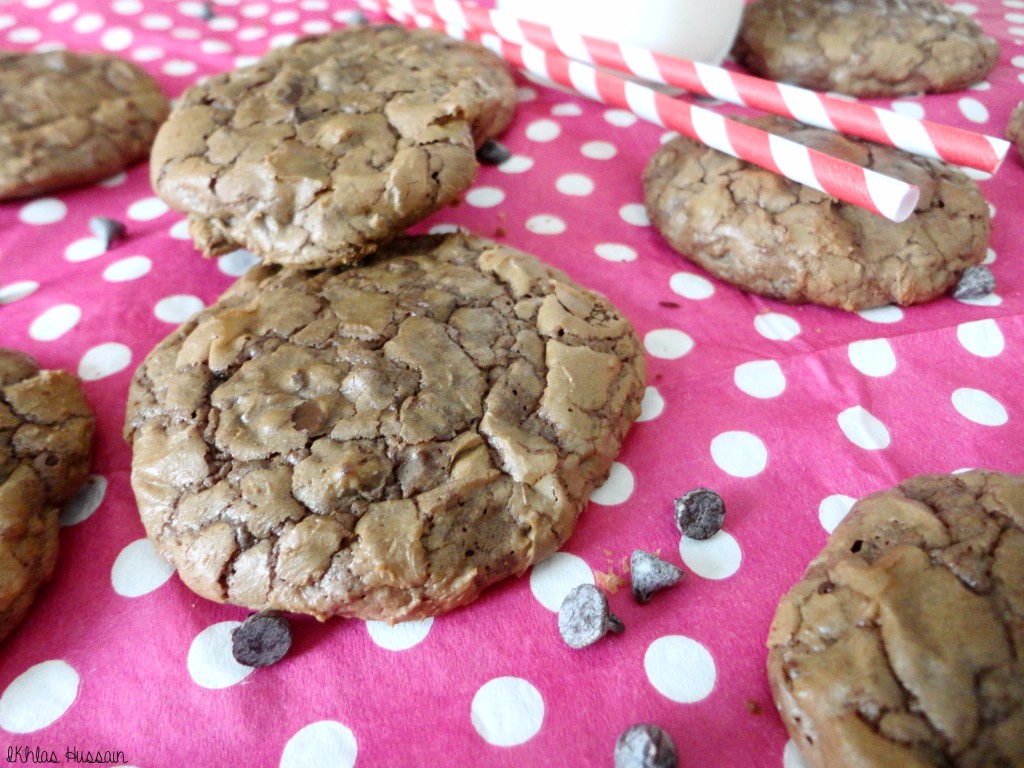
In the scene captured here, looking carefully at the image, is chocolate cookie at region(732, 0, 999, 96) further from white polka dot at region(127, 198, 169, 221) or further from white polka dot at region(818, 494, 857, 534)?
white polka dot at region(127, 198, 169, 221)

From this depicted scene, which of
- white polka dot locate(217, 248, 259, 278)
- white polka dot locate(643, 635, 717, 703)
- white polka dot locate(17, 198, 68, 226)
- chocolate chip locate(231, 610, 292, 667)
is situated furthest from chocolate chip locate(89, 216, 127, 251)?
white polka dot locate(643, 635, 717, 703)

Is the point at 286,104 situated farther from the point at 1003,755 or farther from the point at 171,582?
the point at 1003,755

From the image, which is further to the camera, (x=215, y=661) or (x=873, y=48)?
(x=873, y=48)

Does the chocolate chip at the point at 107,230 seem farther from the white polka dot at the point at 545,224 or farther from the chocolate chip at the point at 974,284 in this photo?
the chocolate chip at the point at 974,284

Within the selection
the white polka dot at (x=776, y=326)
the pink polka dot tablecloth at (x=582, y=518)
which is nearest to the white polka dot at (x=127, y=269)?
the pink polka dot tablecloth at (x=582, y=518)

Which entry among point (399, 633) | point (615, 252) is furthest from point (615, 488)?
point (615, 252)

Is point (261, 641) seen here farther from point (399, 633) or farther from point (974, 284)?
point (974, 284)

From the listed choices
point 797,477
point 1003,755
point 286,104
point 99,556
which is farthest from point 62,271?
point 1003,755
